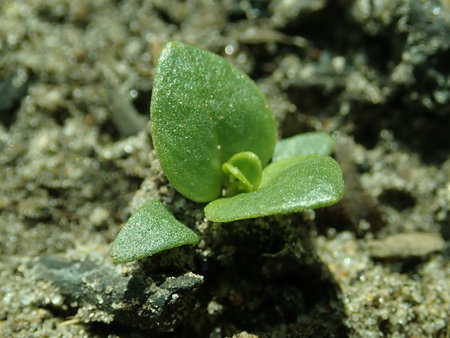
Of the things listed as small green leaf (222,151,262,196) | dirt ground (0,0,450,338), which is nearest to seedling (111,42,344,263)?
small green leaf (222,151,262,196)

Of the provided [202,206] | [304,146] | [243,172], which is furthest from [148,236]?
[304,146]

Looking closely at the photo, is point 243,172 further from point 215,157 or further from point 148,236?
point 148,236

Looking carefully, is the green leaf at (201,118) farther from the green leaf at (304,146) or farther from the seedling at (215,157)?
the green leaf at (304,146)

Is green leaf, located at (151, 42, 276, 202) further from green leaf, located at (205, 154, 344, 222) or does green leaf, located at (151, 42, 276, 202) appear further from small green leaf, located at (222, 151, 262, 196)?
green leaf, located at (205, 154, 344, 222)

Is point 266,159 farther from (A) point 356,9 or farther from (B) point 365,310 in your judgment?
(A) point 356,9

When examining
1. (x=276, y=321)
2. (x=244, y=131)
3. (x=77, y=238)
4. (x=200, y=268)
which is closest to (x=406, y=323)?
(x=276, y=321)

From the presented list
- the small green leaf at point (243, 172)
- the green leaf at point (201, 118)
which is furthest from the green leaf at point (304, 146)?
the small green leaf at point (243, 172)
